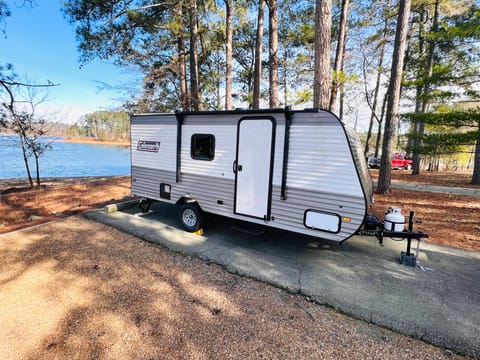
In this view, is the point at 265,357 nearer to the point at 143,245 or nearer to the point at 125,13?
the point at 143,245

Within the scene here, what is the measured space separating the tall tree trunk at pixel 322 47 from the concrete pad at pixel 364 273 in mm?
3612

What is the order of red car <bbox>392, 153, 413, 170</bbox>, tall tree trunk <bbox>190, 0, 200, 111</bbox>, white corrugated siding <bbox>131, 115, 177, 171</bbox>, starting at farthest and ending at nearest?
red car <bbox>392, 153, 413, 170</bbox> < tall tree trunk <bbox>190, 0, 200, 111</bbox> < white corrugated siding <bbox>131, 115, 177, 171</bbox>

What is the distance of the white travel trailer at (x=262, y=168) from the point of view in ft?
11.4

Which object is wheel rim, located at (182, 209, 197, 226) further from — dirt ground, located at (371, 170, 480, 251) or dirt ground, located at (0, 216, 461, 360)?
dirt ground, located at (371, 170, 480, 251)

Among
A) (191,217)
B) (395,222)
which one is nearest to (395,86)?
(395,222)

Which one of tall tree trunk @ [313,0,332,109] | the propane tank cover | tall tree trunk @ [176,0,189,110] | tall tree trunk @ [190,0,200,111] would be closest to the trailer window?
the propane tank cover

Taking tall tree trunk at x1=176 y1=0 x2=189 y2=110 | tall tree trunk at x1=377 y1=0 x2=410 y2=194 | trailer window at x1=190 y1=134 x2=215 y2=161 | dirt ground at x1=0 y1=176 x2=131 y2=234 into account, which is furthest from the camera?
tall tree trunk at x1=176 y1=0 x2=189 y2=110

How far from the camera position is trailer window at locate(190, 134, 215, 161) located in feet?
15.1

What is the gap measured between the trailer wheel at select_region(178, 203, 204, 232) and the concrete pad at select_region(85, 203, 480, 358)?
0.57ft

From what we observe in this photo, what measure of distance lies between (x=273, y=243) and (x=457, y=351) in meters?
2.77

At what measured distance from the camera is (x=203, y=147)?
4723 millimetres

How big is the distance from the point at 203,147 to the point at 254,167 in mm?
1178

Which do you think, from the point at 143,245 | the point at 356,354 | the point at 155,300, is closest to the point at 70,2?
the point at 143,245

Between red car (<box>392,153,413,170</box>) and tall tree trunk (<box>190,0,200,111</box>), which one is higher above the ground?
tall tree trunk (<box>190,0,200,111</box>)
